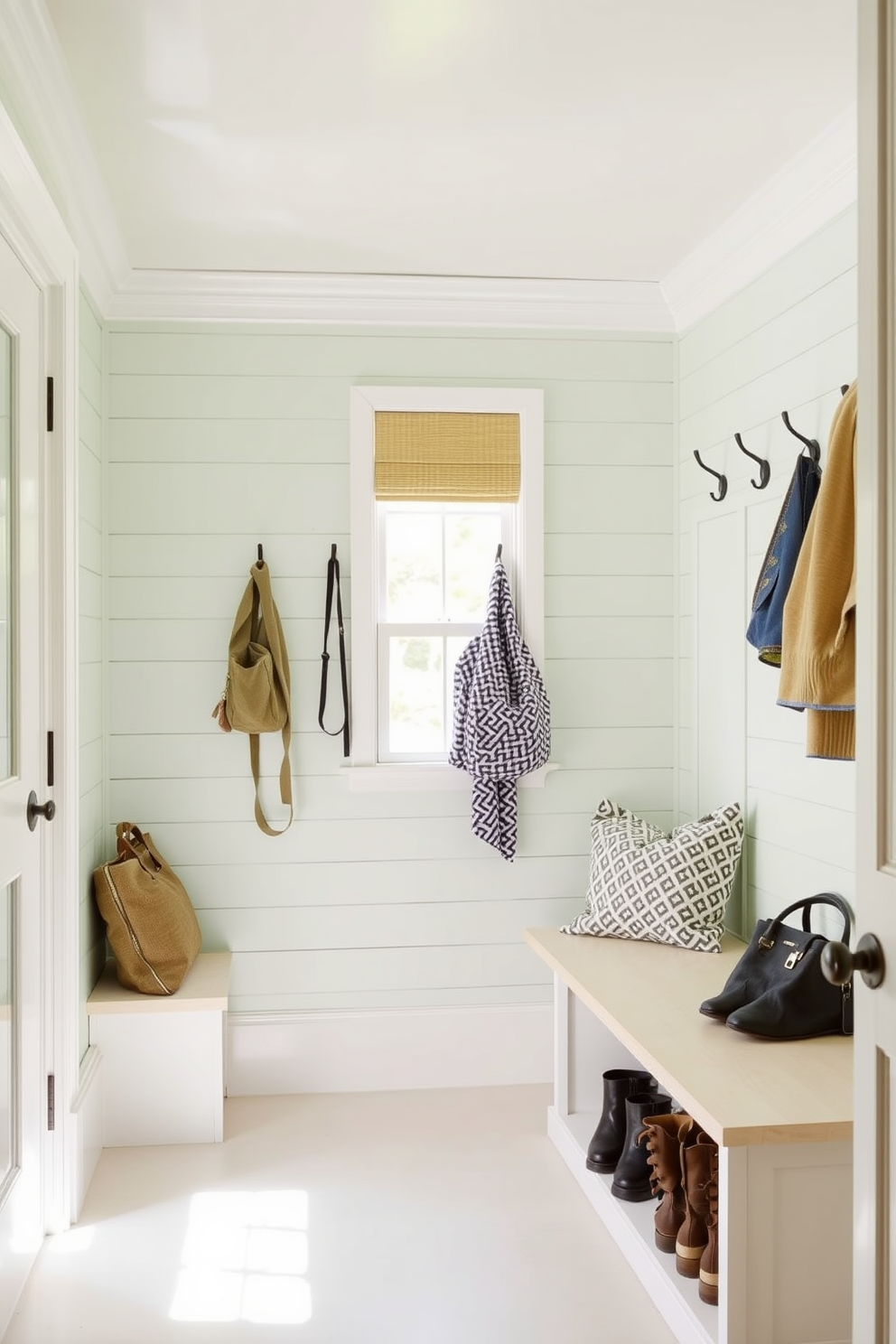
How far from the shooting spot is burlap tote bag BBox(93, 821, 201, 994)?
3.20 m

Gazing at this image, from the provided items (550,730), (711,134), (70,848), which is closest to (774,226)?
(711,134)

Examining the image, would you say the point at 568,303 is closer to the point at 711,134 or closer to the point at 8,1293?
the point at 711,134

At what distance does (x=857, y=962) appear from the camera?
1.31 m

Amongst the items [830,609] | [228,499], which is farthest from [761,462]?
[228,499]

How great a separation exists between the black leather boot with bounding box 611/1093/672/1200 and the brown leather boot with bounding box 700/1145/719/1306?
0.36 m

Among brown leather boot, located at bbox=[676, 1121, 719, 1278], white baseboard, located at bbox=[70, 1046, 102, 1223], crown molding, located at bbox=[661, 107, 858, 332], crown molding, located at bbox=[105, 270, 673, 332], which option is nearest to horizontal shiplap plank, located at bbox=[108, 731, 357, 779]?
white baseboard, located at bbox=[70, 1046, 102, 1223]

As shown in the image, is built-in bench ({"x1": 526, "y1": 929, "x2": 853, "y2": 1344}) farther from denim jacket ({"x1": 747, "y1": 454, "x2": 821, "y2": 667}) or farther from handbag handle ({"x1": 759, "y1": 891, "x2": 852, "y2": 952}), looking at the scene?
denim jacket ({"x1": 747, "y1": 454, "x2": 821, "y2": 667})

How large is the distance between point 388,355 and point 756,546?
1375mm

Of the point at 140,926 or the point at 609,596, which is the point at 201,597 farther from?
the point at 609,596

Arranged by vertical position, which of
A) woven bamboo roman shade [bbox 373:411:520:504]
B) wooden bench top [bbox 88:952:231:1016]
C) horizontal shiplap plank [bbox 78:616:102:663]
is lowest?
wooden bench top [bbox 88:952:231:1016]

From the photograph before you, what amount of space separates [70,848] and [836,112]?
2470mm

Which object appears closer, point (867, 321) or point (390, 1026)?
point (867, 321)

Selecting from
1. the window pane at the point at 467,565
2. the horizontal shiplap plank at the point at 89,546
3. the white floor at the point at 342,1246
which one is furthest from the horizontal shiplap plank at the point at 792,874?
the horizontal shiplap plank at the point at 89,546

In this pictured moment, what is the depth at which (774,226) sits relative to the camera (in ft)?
9.77
